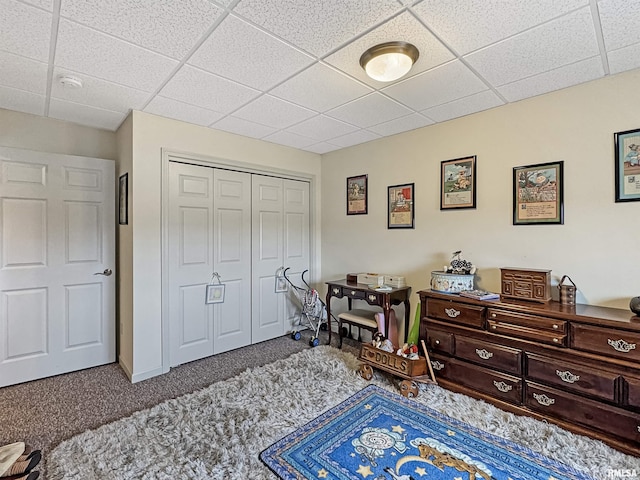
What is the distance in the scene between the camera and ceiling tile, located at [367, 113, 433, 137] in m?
3.10

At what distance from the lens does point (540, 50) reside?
195 cm

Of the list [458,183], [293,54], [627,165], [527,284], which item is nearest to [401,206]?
[458,183]

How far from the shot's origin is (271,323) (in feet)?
13.4

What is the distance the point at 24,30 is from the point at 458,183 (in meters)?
3.34

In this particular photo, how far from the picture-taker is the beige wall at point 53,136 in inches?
116

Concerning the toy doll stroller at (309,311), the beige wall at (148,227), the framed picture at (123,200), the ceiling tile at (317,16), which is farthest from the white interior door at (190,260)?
the ceiling tile at (317,16)

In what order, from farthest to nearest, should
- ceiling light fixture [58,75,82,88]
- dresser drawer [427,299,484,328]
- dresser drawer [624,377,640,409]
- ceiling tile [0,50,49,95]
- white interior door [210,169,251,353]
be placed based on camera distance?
white interior door [210,169,251,353], dresser drawer [427,299,484,328], ceiling light fixture [58,75,82,88], ceiling tile [0,50,49,95], dresser drawer [624,377,640,409]

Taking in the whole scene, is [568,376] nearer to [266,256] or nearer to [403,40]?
[403,40]

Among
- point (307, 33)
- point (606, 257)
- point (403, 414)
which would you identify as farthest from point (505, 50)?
point (403, 414)

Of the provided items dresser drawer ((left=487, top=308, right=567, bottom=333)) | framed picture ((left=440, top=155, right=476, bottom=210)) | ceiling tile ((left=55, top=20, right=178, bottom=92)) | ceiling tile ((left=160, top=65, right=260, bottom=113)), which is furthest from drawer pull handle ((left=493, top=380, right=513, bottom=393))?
ceiling tile ((left=55, top=20, right=178, bottom=92))

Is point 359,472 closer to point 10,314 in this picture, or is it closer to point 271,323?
point 271,323

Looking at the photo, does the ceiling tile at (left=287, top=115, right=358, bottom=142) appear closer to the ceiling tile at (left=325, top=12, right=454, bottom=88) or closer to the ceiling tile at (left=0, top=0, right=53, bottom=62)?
the ceiling tile at (left=325, top=12, right=454, bottom=88)

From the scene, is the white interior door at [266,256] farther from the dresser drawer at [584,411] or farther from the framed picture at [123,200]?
the dresser drawer at [584,411]

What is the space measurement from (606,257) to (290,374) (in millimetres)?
2707
